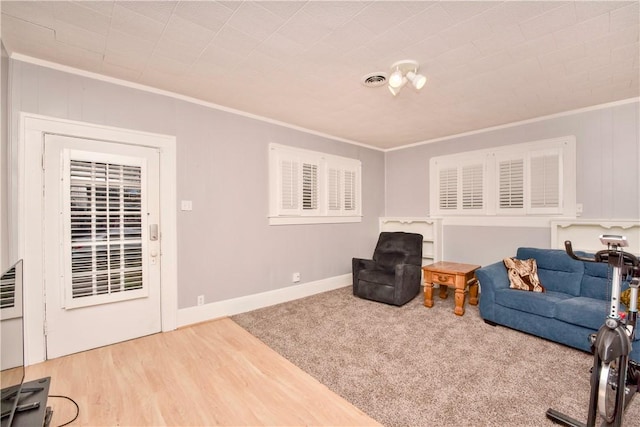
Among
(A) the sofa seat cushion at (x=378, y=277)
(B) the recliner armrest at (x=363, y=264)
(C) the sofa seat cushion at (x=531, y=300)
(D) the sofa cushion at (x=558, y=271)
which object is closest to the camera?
(C) the sofa seat cushion at (x=531, y=300)

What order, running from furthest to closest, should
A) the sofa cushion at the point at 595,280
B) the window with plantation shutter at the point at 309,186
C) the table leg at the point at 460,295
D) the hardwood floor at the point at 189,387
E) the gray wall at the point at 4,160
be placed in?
the window with plantation shutter at the point at 309,186 < the table leg at the point at 460,295 < the sofa cushion at the point at 595,280 < the gray wall at the point at 4,160 < the hardwood floor at the point at 189,387

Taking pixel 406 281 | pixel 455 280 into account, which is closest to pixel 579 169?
pixel 455 280

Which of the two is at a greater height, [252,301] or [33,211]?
[33,211]

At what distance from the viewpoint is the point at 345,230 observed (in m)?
4.93

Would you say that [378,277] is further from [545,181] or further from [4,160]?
[4,160]

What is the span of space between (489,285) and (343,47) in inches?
109

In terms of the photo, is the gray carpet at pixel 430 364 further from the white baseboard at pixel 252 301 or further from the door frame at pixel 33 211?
the door frame at pixel 33 211

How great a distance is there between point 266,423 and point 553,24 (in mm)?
3137

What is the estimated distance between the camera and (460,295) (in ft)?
11.4

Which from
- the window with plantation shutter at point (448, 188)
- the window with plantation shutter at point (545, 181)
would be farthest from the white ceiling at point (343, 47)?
the window with plantation shutter at point (448, 188)

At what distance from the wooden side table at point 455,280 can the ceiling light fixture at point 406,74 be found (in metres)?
2.25

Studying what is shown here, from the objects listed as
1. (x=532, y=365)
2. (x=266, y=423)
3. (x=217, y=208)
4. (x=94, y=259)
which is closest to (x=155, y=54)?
(x=217, y=208)

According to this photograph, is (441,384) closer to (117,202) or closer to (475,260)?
(475,260)

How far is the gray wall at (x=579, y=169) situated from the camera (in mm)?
3299
